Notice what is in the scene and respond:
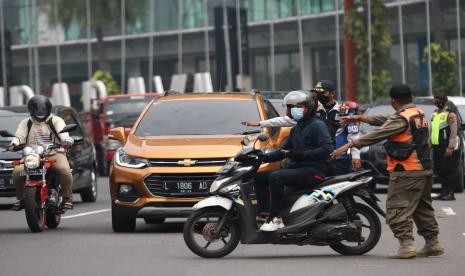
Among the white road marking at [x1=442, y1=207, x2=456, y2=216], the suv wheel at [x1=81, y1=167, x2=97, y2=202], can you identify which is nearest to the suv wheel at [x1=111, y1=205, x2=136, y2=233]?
the white road marking at [x1=442, y1=207, x2=456, y2=216]

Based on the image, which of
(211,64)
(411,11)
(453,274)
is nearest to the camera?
(453,274)

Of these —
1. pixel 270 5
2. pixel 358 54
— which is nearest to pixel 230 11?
pixel 270 5

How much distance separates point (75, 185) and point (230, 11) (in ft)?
153

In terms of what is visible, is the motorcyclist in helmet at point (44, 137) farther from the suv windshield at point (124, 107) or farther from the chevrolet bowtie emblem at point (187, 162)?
the suv windshield at point (124, 107)

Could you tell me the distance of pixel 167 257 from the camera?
13.4 metres

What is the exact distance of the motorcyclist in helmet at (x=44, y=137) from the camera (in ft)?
56.6

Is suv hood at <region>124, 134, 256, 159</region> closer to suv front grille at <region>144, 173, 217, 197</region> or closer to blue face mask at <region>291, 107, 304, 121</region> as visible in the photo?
suv front grille at <region>144, 173, 217, 197</region>

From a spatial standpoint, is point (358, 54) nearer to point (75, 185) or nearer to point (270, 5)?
point (270, 5)

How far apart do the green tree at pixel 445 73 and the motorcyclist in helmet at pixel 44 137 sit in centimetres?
4083

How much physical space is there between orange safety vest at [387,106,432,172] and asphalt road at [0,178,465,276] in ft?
2.79

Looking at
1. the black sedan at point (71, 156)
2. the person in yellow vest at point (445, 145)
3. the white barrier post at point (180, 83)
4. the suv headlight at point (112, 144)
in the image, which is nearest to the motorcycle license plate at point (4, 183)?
the black sedan at point (71, 156)

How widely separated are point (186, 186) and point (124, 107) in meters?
20.2

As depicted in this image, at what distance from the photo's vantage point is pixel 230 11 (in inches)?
2702

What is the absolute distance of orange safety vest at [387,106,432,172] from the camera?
13.0m
